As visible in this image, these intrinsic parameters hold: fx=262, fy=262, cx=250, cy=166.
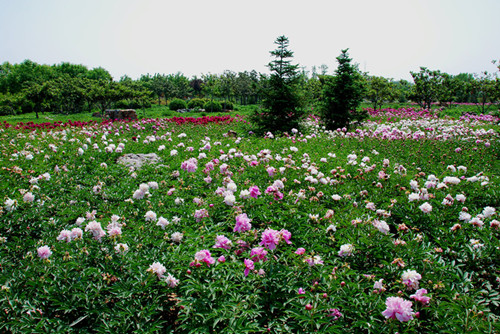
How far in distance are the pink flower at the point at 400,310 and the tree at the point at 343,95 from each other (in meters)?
11.0

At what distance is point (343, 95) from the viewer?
38.1 ft

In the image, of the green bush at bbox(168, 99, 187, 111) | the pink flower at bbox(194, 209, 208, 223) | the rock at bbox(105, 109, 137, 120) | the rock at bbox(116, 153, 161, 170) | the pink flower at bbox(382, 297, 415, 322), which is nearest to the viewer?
the pink flower at bbox(382, 297, 415, 322)

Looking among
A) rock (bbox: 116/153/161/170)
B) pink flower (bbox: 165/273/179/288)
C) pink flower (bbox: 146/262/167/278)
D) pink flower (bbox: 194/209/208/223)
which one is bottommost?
pink flower (bbox: 165/273/179/288)

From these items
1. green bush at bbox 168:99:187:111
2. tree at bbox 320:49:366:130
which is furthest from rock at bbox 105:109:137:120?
green bush at bbox 168:99:187:111

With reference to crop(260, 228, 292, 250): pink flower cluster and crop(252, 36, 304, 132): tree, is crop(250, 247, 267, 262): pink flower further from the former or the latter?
crop(252, 36, 304, 132): tree

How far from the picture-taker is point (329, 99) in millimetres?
11750

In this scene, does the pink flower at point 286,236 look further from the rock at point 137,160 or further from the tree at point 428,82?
the tree at point 428,82

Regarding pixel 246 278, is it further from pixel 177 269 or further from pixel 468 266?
pixel 468 266

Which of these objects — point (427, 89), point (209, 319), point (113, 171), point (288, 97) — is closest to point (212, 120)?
point (288, 97)

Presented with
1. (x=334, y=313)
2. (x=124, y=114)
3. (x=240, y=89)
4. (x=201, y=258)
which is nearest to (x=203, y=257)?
(x=201, y=258)

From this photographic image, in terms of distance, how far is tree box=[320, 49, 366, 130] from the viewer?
1136 cm

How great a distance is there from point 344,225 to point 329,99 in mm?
10100

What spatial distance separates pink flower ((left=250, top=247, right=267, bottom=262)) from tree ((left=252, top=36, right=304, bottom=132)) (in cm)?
929

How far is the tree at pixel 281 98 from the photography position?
10.8m
